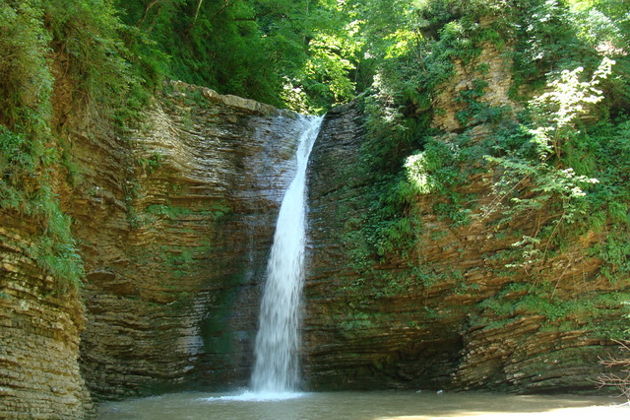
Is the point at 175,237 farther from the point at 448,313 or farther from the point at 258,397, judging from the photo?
the point at 448,313

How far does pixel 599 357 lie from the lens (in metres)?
8.09

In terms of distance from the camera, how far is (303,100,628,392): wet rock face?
28.6 feet

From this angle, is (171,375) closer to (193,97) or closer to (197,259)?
(197,259)

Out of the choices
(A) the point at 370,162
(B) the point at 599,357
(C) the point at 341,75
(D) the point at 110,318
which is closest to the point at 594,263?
(B) the point at 599,357

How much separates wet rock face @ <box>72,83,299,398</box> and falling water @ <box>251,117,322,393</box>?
0.25m

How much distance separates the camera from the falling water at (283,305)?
33.9 ft

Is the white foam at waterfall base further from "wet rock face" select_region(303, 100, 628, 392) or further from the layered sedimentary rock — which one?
the layered sedimentary rock

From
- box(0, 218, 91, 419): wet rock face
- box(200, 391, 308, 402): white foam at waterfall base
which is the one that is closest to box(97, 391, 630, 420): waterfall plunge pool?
box(200, 391, 308, 402): white foam at waterfall base

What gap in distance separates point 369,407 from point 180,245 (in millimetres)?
5780

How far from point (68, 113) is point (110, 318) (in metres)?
3.96

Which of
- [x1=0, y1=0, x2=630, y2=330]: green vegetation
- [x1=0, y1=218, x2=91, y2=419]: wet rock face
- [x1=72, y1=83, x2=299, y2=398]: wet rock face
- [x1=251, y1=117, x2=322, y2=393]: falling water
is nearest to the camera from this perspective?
[x1=0, y1=218, x2=91, y2=419]: wet rock face

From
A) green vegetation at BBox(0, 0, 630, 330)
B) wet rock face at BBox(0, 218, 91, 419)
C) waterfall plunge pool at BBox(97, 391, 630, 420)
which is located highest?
green vegetation at BBox(0, 0, 630, 330)

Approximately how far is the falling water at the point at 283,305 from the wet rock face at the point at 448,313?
30 cm

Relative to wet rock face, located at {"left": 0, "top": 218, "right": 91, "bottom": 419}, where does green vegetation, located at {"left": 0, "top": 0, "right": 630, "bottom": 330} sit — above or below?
above
